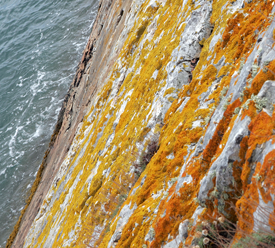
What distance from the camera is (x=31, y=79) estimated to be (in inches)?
1617

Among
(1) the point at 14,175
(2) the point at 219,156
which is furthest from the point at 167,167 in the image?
(1) the point at 14,175

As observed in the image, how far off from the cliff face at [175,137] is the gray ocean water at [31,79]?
44.9ft

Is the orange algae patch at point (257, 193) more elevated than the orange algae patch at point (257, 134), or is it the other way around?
the orange algae patch at point (257, 134)

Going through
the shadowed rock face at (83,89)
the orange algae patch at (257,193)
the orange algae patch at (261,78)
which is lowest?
the orange algae patch at (257,193)

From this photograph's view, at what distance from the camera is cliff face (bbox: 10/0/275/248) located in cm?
462

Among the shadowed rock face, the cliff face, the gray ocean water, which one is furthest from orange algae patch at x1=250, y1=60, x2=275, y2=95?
the gray ocean water

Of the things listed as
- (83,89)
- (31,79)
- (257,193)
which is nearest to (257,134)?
(257,193)

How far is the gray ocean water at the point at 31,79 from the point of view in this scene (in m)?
31.1

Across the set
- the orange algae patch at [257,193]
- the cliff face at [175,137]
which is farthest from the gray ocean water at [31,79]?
the orange algae patch at [257,193]

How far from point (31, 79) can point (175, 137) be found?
40.0m

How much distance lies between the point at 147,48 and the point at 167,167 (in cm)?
948

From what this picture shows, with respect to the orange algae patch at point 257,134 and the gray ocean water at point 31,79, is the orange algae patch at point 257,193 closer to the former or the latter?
the orange algae patch at point 257,134

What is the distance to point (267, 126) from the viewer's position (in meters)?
4.21

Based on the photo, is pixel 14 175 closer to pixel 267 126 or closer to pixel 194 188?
pixel 194 188
